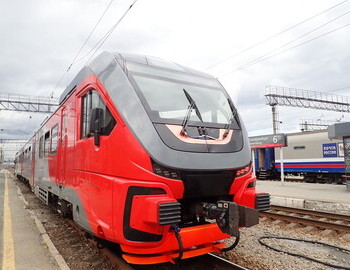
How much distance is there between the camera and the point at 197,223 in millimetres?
4059

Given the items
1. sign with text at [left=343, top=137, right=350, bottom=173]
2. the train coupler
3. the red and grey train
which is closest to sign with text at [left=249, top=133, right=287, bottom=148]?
sign with text at [left=343, top=137, right=350, bottom=173]

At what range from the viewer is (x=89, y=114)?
4.56 meters

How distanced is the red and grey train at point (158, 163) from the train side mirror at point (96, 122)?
0.01 meters

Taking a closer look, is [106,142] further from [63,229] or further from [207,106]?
[63,229]

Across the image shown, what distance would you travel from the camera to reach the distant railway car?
20172mm

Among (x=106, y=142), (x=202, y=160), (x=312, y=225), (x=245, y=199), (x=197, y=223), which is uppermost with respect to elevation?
(x=106, y=142)

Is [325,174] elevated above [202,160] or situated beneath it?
situated beneath

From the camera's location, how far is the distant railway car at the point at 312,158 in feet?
66.2

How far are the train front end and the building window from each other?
24 cm

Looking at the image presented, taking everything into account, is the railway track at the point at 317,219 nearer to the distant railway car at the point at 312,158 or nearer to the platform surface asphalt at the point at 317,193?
the platform surface asphalt at the point at 317,193

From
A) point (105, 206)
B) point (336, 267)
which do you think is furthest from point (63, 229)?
point (336, 267)

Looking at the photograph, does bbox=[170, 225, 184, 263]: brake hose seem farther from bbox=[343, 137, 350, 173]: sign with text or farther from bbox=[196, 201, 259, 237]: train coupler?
bbox=[343, 137, 350, 173]: sign with text

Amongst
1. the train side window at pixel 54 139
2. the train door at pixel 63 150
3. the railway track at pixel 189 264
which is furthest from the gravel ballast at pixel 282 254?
the train side window at pixel 54 139

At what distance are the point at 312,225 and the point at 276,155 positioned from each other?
18036 millimetres
